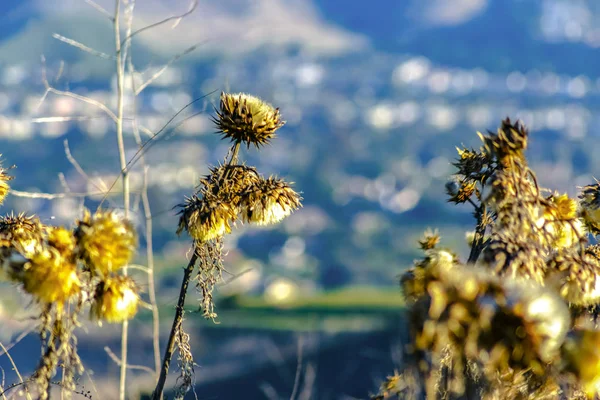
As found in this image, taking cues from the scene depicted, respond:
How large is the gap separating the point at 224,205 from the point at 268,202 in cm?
29

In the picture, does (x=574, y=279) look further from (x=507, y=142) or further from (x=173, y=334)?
(x=173, y=334)

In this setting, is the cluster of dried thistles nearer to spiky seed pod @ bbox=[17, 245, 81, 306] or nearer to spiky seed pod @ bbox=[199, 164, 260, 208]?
spiky seed pod @ bbox=[199, 164, 260, 208]

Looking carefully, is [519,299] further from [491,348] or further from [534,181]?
[534,181]

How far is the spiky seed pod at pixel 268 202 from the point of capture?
4.51 m

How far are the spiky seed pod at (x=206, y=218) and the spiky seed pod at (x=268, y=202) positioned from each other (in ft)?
0.44

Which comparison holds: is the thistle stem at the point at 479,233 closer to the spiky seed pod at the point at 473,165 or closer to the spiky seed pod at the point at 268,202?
the spiky seed pod at the point at 473,165

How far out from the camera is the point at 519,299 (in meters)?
2.80

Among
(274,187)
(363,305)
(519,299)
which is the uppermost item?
(363,305)

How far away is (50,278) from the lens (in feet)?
10.7

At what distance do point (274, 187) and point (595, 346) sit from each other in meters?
2.41

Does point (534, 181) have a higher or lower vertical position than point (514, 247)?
higher

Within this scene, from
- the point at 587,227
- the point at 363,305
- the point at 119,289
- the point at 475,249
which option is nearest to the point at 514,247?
the point at 475,249

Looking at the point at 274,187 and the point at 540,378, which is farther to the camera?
the point at 274,187

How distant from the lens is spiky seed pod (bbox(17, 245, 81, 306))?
3260mm
